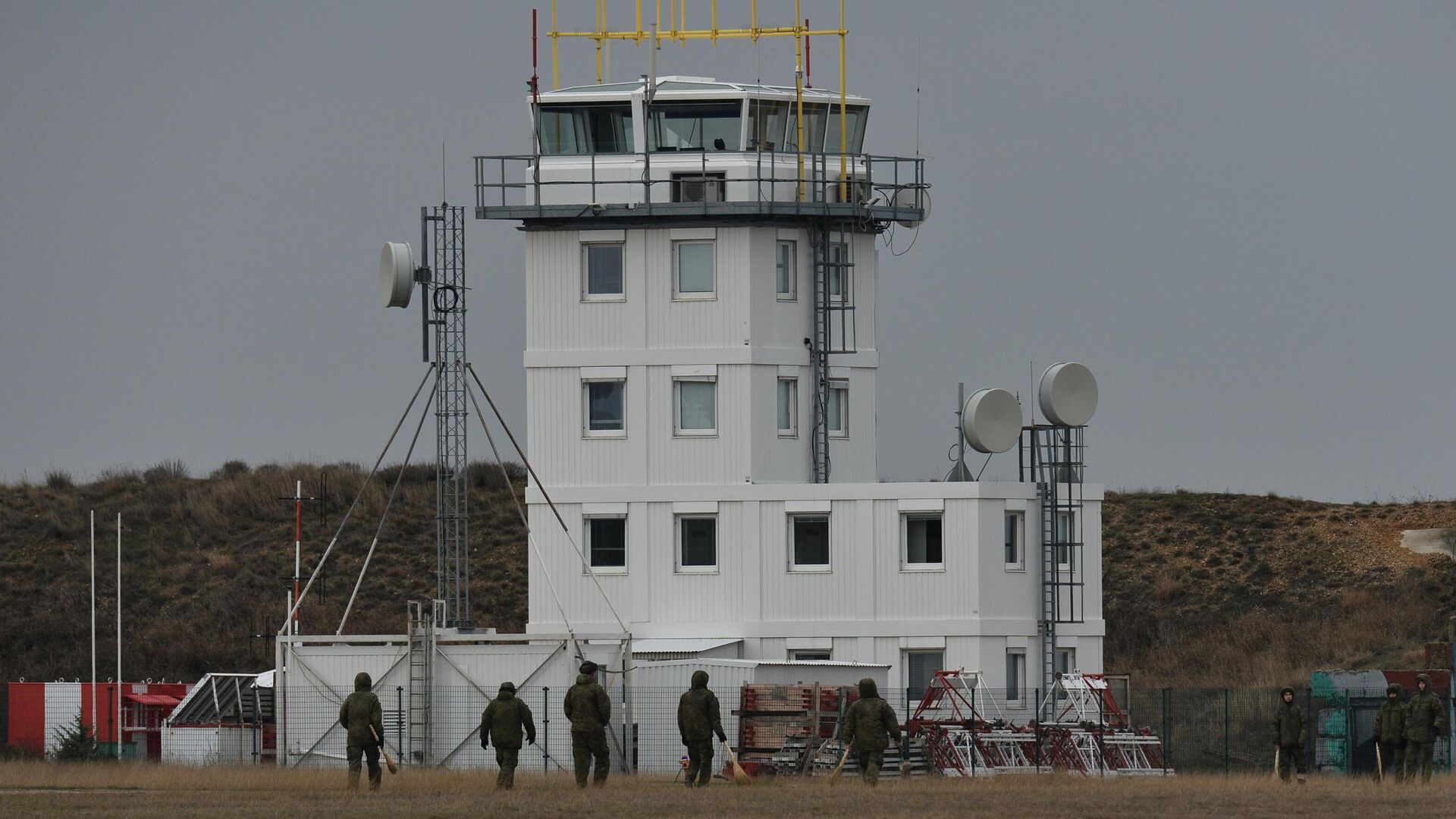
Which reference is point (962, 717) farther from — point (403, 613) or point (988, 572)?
Result: point (403, 613)

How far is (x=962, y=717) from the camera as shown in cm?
4794

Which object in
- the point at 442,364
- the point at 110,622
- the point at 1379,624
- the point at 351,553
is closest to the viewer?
the point at 442,364

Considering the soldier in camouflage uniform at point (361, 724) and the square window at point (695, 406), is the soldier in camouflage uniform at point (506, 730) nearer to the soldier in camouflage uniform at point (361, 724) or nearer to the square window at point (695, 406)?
the soldier in camouflage uniform at point (361, 724)

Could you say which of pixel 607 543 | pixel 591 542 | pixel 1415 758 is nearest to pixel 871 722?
pixel 1415 758

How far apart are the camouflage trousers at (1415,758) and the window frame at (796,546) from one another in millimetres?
14988

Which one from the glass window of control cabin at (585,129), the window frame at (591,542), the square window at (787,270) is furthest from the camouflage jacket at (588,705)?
the glass window of control cabin at (585,129)

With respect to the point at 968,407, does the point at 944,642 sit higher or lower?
lower

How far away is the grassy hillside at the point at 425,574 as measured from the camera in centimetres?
6981

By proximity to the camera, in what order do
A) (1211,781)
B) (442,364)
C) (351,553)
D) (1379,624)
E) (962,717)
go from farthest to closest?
(351,553), (1379,624), (442,364), (962,717), (1211,781)

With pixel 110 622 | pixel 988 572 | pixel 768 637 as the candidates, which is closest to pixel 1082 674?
pixel 988 572

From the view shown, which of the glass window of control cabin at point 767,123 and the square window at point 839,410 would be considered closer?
the glass window of control cabin at point 767,123

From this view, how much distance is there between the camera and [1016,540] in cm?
5159

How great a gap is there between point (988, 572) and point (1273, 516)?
37.5 m

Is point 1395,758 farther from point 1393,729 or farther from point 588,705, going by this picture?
point 588,705
